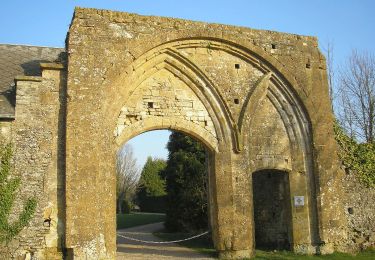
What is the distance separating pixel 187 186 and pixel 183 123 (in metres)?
7.34

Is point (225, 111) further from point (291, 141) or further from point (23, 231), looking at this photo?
point (23, 231)

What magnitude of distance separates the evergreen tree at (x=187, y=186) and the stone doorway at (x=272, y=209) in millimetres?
4075

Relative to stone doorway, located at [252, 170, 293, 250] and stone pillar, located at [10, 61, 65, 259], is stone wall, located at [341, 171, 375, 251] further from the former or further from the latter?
stone pillar, located at [10, 61, 65, 259]

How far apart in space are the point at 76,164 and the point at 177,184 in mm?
9429

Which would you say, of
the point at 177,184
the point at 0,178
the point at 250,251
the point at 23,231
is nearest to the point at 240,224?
the point at 250,251

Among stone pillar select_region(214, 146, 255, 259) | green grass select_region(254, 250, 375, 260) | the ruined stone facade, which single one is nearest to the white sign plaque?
the ruined stone facade

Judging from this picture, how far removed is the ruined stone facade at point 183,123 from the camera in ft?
30.8

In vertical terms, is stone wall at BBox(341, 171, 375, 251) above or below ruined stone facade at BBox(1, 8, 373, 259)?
below

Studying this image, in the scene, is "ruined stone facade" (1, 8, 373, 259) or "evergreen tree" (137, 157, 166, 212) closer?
"ruined stone facade" (1, 8, 373, 259)

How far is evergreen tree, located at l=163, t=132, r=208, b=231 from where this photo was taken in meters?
17.5

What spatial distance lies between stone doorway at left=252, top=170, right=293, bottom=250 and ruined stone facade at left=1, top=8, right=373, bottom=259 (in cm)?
6

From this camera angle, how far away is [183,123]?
1097 cm

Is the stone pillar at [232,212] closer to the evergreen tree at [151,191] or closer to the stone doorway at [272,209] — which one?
the stone doorway at [272,209]

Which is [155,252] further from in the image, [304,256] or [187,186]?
[187,186]
